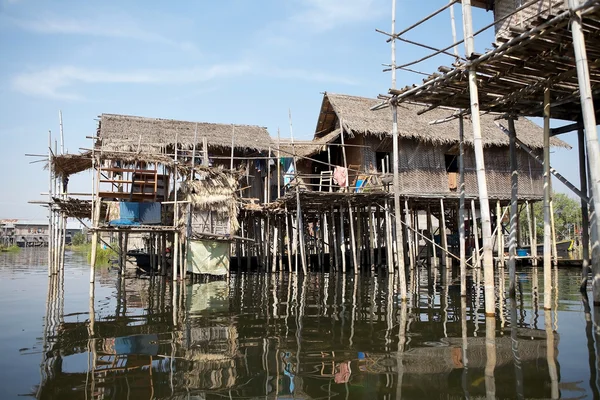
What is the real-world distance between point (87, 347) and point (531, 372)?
508 cm

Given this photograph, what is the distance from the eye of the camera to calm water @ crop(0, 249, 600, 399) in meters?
4.36

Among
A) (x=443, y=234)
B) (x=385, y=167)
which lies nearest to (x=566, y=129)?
(x=443, y=234)

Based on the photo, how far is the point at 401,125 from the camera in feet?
60.6

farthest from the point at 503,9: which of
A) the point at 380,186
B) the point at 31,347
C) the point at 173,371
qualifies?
the point at 31,347

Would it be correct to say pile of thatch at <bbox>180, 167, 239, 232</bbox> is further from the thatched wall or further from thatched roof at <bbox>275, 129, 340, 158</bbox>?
the thatched wall

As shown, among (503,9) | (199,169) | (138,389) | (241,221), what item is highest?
(503,9)

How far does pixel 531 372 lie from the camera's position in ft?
15.1

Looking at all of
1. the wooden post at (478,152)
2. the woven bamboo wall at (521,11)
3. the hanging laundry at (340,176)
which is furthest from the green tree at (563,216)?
the wooden post at (478,152)

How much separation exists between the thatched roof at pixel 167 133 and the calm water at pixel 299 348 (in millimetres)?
9580

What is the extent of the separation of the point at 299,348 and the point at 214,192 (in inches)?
404

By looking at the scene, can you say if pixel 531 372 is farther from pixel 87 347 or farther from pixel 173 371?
pixel 87 347

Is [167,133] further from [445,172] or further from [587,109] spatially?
[587,109]

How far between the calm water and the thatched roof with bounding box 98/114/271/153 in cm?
958

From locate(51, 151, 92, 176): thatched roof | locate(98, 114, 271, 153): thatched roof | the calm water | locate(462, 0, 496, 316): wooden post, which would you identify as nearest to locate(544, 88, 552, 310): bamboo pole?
the calm water
